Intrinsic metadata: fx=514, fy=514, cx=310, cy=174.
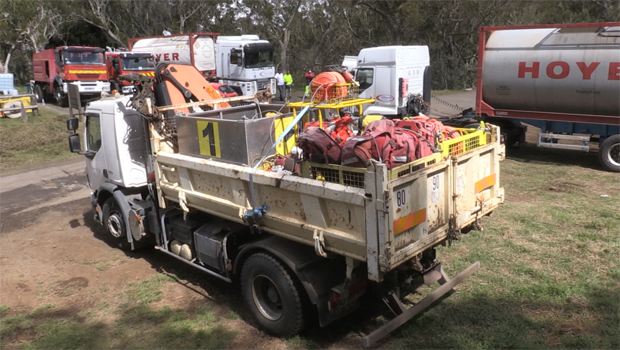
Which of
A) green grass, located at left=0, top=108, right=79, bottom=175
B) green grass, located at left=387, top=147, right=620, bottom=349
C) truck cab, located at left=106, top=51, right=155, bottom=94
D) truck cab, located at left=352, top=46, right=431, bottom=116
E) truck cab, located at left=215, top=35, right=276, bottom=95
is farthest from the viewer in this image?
truck cab, located at left=215, top=35, right=276, bottom=95

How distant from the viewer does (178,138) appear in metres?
6.05

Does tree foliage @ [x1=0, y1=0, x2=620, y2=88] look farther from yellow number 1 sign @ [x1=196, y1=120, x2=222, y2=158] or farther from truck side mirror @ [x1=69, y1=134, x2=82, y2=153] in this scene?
yellow number 1 sign @ [x1=196, y1=120, x2=222, y2=158]

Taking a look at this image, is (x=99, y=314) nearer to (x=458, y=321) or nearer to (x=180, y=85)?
(x=180, y=85)

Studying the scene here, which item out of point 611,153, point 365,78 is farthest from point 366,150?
point 365,78

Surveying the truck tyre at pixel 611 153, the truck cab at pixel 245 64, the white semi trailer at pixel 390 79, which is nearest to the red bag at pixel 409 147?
the truck tyre at pixel 611 153

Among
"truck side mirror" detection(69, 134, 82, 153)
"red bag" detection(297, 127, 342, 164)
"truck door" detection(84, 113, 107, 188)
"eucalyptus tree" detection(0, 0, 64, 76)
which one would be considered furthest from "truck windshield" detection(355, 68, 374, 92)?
"eucalyptus tree" detection(0, 0, 64, 76)

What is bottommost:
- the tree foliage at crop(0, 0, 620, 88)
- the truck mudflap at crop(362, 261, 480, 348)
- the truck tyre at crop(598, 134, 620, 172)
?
the truck mudflap at crop(362, 261, 480, 348)

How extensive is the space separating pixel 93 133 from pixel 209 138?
2.84 m

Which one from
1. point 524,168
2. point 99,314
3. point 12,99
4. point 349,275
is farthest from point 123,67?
point 349,275

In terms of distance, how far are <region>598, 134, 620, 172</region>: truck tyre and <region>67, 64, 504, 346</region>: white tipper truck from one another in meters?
7.07

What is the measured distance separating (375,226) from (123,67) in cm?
2400

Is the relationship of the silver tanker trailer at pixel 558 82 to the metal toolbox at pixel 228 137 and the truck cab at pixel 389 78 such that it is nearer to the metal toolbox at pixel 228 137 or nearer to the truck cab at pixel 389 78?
the truck cab at pixel 389 78

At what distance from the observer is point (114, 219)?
7195 millimetres

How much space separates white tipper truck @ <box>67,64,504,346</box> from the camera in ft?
13.8
